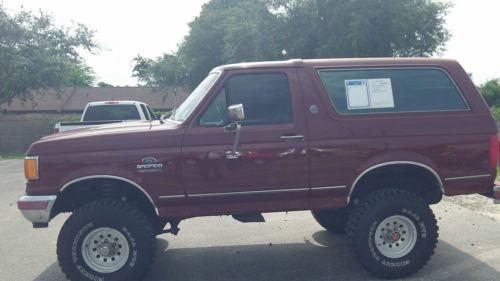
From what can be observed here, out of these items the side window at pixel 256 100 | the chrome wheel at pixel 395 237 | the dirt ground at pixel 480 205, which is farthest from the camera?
the dirt ground at pixel 480 205

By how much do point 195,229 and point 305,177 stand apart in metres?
2.94

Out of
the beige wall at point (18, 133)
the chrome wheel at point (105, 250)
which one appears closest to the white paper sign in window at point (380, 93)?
the chrome wheel at point (105, 250)

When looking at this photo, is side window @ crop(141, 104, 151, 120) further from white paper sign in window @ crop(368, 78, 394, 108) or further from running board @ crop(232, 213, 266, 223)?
white paper sign in window @ crop(368, 78, 394, 108)

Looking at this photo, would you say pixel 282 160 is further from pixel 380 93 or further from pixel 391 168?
pixel 380 93

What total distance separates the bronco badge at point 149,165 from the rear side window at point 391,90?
6.41 ft

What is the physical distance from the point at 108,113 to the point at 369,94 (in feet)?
31.2

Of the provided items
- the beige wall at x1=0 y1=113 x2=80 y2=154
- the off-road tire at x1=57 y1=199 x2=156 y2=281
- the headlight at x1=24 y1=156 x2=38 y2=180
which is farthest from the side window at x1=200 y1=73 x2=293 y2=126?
the beige wall at x1=0 y1=113 x2=80 y2=154

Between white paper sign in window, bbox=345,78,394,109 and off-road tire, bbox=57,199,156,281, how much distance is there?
2582 mm

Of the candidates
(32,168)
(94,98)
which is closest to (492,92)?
(32,168)

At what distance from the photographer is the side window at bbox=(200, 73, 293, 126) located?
4.88m

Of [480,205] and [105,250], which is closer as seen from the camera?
[105,250]

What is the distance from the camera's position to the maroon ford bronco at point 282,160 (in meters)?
4.71

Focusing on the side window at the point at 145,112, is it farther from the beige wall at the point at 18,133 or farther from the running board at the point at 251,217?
the beige wall at the point at 18,133

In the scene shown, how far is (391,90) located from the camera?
201 inches
